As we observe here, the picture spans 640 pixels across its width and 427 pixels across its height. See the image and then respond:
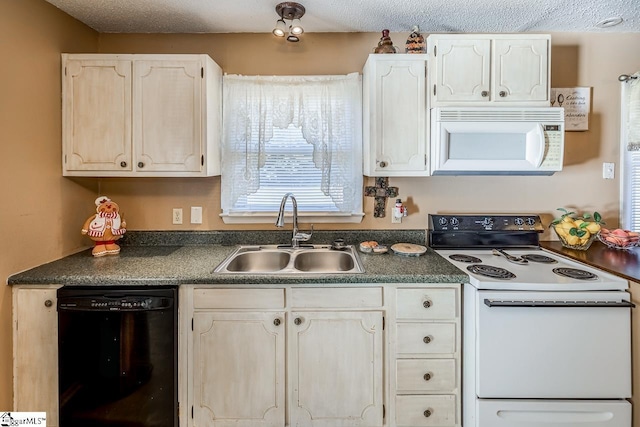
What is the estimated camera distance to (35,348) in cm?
162

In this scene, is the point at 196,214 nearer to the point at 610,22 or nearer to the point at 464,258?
the point at 464,258

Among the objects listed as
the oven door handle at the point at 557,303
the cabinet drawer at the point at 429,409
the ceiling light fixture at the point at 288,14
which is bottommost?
the cabinet drawer at the point at 429,409

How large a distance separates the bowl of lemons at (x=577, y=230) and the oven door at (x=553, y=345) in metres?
0.64

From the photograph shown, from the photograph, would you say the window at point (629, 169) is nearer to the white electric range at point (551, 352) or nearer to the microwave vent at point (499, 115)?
the microwave vent at point (499, 115)

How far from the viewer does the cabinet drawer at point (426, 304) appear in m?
1.65

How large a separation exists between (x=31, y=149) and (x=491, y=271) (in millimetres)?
2395

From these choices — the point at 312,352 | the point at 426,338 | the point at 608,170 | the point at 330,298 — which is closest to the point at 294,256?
the point at 330,298

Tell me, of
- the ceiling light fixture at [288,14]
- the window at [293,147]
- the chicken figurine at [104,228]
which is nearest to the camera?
the ceiling light fixture at [288,14]

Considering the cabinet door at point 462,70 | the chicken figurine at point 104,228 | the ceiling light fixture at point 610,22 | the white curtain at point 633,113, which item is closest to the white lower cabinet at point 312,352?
the chicken figurine at point 104,228

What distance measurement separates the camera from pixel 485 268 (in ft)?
5.68

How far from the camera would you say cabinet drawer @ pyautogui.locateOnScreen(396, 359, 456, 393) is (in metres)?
1.66

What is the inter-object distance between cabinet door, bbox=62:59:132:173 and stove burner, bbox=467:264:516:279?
1.98m

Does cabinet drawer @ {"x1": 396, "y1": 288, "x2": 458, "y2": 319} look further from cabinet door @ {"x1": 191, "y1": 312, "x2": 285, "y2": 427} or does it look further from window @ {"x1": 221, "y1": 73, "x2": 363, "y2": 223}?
window @ {"x1": 221, "y1": 73, "x2": 363, "y2": 223}

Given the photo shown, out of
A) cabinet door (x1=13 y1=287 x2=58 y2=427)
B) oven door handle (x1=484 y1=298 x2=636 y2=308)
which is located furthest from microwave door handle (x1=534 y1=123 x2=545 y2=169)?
cabinet door (x1=13 y1=287 x2=58 y2=427)
